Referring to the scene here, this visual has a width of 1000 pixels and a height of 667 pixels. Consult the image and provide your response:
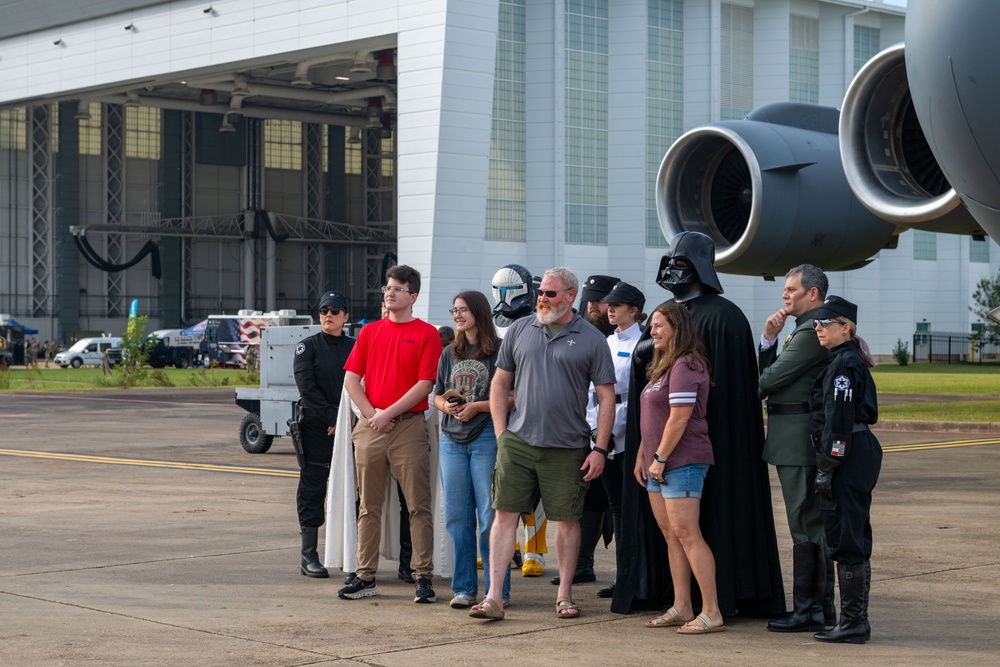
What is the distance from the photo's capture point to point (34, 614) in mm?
7262

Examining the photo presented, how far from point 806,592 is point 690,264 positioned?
1861 mm

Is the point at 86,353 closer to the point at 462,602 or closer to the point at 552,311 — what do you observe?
the point at 462,602

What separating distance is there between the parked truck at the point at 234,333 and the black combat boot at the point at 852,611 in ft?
164

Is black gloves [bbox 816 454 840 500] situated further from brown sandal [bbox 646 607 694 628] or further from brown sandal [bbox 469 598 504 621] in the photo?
brown sandal [bbox 469 598 504 621]

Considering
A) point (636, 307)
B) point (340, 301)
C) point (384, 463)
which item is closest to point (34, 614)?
point (384, 463)

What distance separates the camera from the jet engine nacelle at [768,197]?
12.9 metres

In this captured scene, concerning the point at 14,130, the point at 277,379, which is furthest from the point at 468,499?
the point at 14,130

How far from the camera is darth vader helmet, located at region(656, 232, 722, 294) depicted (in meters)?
7.32

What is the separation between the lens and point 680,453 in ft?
22.9

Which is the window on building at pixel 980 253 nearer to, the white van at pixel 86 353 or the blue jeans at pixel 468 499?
the white van at pixel 86 353

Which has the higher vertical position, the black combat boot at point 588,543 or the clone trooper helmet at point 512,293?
the clone trooper helmet at point 512,293

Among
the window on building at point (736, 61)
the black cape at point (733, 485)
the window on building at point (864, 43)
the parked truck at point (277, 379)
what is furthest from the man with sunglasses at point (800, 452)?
the window on building at point (864, 43)

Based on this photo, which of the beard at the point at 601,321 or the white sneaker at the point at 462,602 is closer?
the white sneaker at the point at 462,602

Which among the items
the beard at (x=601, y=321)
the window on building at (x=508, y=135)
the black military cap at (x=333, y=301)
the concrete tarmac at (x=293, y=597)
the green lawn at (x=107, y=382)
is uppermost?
the window on building at (x=508, y=135)
